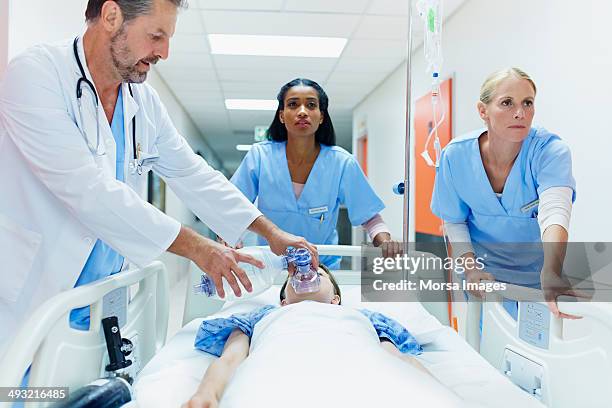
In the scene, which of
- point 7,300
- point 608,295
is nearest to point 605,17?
point 608,295

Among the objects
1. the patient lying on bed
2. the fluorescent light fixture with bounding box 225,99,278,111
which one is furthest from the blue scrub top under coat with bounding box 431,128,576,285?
the fluorescent light fixture with bounding box 225,99,278,111

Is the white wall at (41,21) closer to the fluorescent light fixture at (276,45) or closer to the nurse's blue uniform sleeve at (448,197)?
the fluorescent light fixture at (276,45)

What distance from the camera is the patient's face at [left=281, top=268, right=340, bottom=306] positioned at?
5.34 feet

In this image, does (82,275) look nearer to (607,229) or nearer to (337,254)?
(337,254)

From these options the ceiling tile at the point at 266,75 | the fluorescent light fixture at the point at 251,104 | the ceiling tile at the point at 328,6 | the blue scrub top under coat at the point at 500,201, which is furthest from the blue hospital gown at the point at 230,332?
the fluorescent light fixture at the point at 251,104

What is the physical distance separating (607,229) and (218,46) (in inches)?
133

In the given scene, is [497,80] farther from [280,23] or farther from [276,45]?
[276,45]

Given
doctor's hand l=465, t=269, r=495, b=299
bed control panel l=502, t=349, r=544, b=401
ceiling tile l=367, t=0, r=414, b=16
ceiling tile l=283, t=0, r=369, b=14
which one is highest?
ceiling tile l=367, t=0, r=414, b=16

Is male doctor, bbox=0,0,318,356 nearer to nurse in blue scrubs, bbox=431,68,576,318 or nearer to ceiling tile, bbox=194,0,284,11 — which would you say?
nurse in blue scrubs, bbox=431,68,576,318

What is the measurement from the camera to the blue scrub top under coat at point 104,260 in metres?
→ 1.33

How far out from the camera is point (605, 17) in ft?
7.00

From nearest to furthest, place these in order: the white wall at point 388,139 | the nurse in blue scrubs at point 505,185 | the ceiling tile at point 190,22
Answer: the nurse in blue scrubs at point 505,185 → the ceiling tile at point 190,22 → the white wall at point 388,139

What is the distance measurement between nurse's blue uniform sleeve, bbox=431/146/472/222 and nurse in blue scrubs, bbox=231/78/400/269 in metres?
0.35

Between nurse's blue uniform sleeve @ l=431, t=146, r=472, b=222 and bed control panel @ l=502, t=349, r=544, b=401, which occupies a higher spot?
Answer: nurse's blue uniform sleeve @ l=431, t=146, r=472, b=222
